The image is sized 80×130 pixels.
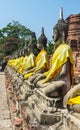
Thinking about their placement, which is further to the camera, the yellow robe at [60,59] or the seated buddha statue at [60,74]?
the yellow robe at [60,59]

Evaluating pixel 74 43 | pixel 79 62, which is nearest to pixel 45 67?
pixel 79 62

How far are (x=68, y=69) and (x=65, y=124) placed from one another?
1.49 m

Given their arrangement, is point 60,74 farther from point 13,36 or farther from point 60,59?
point 13,36

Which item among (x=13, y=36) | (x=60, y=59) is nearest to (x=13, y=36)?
(x=13, y=36)

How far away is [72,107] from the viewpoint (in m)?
4.20

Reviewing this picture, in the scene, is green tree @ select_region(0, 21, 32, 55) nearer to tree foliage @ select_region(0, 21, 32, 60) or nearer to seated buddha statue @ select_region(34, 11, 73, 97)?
tree foliage @ select_region(0, 21, 32, 60)

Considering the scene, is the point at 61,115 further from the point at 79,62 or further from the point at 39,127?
the point at 79,62

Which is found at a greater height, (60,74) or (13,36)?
(13,36)

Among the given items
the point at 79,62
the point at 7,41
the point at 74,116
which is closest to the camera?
the point at 74,116

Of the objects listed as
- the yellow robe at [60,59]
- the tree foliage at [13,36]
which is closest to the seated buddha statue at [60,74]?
the yellow robe at [60,59]

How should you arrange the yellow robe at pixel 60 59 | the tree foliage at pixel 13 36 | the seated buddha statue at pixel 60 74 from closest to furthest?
the seated buddha statue at pixel 60 74 → the yellow robe at pixel 60 59 → the tree foliage at pixel 13 36

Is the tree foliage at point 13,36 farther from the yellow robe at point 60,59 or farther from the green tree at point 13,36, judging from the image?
the yellow robe at point 60,59

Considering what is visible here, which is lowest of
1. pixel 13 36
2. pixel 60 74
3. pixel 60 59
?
pixel 60 74

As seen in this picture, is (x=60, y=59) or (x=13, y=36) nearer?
(x=60, y=59)
